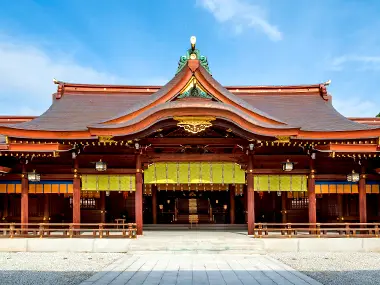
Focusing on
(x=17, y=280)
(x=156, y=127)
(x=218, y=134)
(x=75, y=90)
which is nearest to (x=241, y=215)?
(x=218, y=134)

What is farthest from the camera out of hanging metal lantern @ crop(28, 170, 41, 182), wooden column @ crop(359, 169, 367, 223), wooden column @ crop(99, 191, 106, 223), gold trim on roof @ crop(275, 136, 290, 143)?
wooden column @ crop(99, 191, 106, 223)

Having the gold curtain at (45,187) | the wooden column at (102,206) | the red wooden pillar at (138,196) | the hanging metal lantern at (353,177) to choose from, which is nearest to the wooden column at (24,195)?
the gold curtain at (45,187)

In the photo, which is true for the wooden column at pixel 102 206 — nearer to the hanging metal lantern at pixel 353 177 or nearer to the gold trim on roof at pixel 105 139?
the gold trim on roof at pixel 105 139

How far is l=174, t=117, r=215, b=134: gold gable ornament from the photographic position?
17.3 meters

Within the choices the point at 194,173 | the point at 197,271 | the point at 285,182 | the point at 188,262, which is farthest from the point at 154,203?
the point at 197,271

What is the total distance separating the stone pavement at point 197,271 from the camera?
11.2 metres

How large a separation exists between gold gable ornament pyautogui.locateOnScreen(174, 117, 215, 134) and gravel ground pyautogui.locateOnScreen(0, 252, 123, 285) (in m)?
5.57

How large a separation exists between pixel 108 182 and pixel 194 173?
3.81 m

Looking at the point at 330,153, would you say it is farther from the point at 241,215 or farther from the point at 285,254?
the point at 241,215

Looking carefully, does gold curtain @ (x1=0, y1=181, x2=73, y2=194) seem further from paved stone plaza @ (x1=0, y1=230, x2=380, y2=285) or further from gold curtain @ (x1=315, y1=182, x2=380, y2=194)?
gold curtain @ (x1=315, y1=182, x2=380, y2=194)

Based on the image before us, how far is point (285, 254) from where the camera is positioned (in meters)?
16.5

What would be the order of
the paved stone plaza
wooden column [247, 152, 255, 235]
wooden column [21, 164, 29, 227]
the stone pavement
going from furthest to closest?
wooden column [21, 164, 29, 227], wooden column [247, 152, 255, 235], the paved stone plaza, the stone pavement

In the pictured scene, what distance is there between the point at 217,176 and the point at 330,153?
195 inches

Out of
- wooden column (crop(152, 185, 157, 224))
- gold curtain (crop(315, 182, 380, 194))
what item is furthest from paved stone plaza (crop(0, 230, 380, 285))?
wooden column (crop(152, 185, 157, 224))
